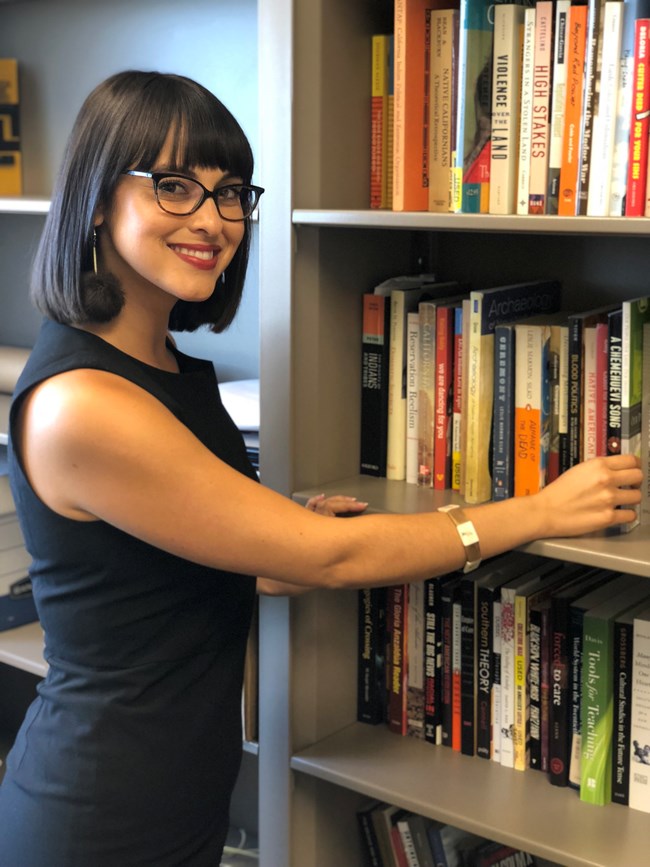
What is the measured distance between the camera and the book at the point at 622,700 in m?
1.41

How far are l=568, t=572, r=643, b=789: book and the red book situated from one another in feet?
1.71

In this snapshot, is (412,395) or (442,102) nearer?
(442,102)

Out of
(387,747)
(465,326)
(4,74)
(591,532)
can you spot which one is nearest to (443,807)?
(387,747)

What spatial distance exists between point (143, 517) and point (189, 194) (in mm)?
387

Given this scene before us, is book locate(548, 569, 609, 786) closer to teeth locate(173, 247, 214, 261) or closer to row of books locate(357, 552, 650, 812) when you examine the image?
row of books locate(357, 552, 650, 812)

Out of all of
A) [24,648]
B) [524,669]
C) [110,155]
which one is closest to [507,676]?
[524,669]

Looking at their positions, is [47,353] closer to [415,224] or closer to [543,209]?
[415,224]

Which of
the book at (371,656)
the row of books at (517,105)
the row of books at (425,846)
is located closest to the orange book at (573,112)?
the row of books at (517,105)

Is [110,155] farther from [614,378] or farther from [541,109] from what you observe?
[614,378]

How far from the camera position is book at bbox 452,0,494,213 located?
4.33 feet

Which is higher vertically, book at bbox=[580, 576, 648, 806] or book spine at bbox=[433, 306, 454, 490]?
book spine at bbox=[433, 306, 454, 490]

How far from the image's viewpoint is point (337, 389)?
1.54 meters

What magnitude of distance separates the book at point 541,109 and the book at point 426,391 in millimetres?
225

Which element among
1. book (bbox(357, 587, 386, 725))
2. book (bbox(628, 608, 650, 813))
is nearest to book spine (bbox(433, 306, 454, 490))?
book (bbox(357, 587, 386, 725))
